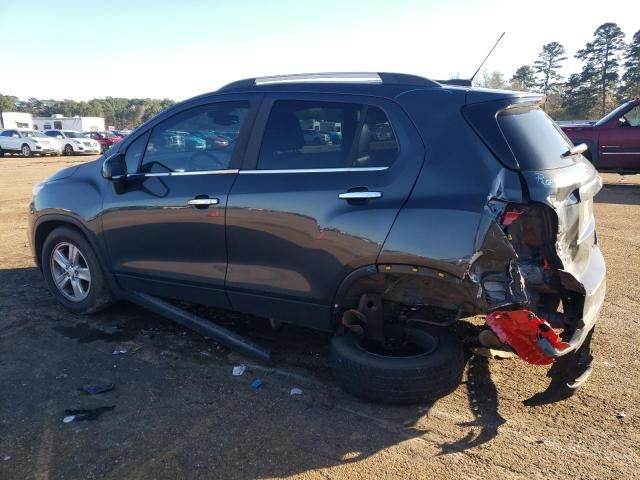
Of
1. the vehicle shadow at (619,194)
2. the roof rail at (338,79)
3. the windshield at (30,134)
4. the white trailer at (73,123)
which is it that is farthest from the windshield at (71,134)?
the roof rail at (338,79)

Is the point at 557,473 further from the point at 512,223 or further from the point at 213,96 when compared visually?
the point at 213,96

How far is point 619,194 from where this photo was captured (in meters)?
12.8

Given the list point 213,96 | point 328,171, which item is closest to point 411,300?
point 328,171

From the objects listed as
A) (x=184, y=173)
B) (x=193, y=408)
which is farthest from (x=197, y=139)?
(x=193, y=408)

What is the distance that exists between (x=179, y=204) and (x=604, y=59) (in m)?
53.7

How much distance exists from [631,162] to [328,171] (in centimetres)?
1224

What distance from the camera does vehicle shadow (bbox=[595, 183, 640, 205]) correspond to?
11.5m

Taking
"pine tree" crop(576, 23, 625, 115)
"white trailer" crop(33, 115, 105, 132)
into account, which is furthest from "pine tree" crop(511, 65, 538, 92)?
"white trailer" crop(33, 115, 105, 132)

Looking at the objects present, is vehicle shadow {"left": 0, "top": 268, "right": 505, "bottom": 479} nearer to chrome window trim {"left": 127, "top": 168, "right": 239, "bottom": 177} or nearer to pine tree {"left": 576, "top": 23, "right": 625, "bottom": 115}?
chrome window trim {"left": 127, "top": 168, "right": 239, "bottom": 177}

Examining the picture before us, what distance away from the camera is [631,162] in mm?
13094

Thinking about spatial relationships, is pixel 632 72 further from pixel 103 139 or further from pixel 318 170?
pixel 318 170

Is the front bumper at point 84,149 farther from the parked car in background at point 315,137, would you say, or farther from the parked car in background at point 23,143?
the parked car in background at point 315,137

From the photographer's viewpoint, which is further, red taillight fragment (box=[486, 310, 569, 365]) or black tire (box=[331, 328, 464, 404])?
black tire (box=[331, 328, 464, 404])

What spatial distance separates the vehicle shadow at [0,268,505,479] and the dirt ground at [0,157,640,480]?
0.03 ft
